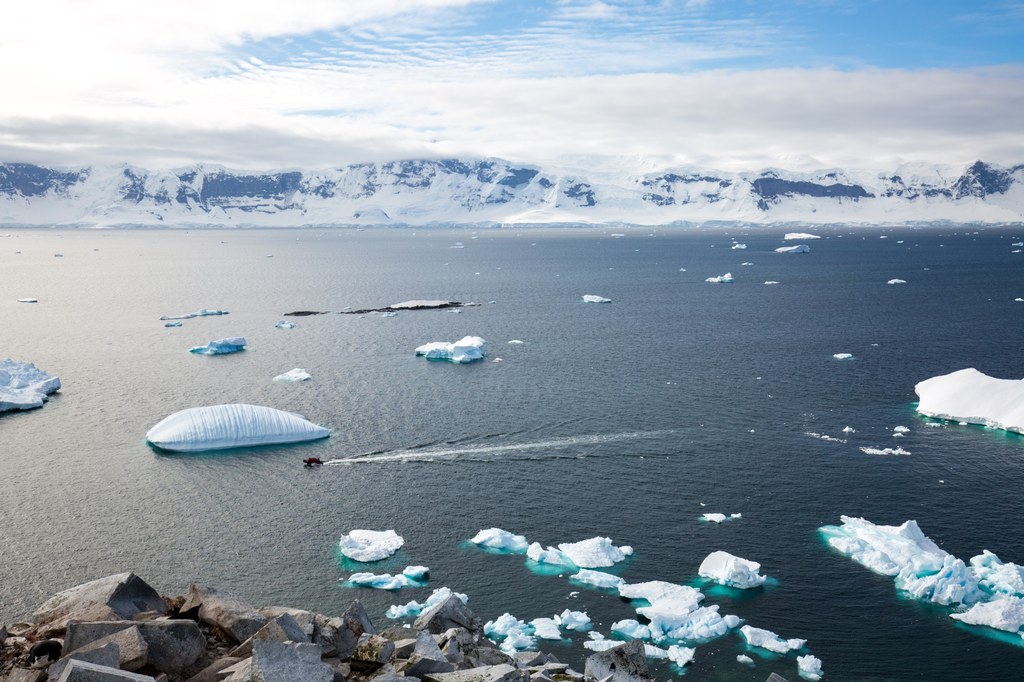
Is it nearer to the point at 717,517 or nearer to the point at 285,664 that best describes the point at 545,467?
the point at 717,517

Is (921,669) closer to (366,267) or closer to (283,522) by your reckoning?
(283,522)

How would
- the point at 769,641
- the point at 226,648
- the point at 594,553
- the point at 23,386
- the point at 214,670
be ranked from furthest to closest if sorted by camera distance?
the point at 23,386, the point at 594,553, the point at 769,641, the point at 226,648, the point at 214,670

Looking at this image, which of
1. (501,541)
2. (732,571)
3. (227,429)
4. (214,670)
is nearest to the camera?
(214,670)

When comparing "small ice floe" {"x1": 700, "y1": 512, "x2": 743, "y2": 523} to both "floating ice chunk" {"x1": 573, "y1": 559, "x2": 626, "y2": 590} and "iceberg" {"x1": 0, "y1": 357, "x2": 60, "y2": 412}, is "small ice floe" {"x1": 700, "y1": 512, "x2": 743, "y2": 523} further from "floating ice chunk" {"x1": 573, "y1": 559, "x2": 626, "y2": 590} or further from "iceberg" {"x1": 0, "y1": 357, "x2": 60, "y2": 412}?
"iceberg" {"x1": 0, "y1": 357, "x2": 60, "y2": 412}

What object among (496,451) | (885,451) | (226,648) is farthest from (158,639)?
(885,451)

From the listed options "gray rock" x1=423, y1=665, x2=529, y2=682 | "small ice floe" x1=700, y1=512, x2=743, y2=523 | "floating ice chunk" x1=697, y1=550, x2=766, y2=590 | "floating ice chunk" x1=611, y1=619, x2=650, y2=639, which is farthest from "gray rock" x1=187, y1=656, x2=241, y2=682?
"small ice floe" x1=700, y1=512, x2=743, y2=523

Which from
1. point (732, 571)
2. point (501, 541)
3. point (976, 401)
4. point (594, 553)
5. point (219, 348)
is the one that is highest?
point (976, 401)

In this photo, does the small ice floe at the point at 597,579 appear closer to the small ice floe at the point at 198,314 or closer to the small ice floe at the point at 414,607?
the small ice floe at the point at 414,607

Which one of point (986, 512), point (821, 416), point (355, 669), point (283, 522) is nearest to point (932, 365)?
point (821, 416)
